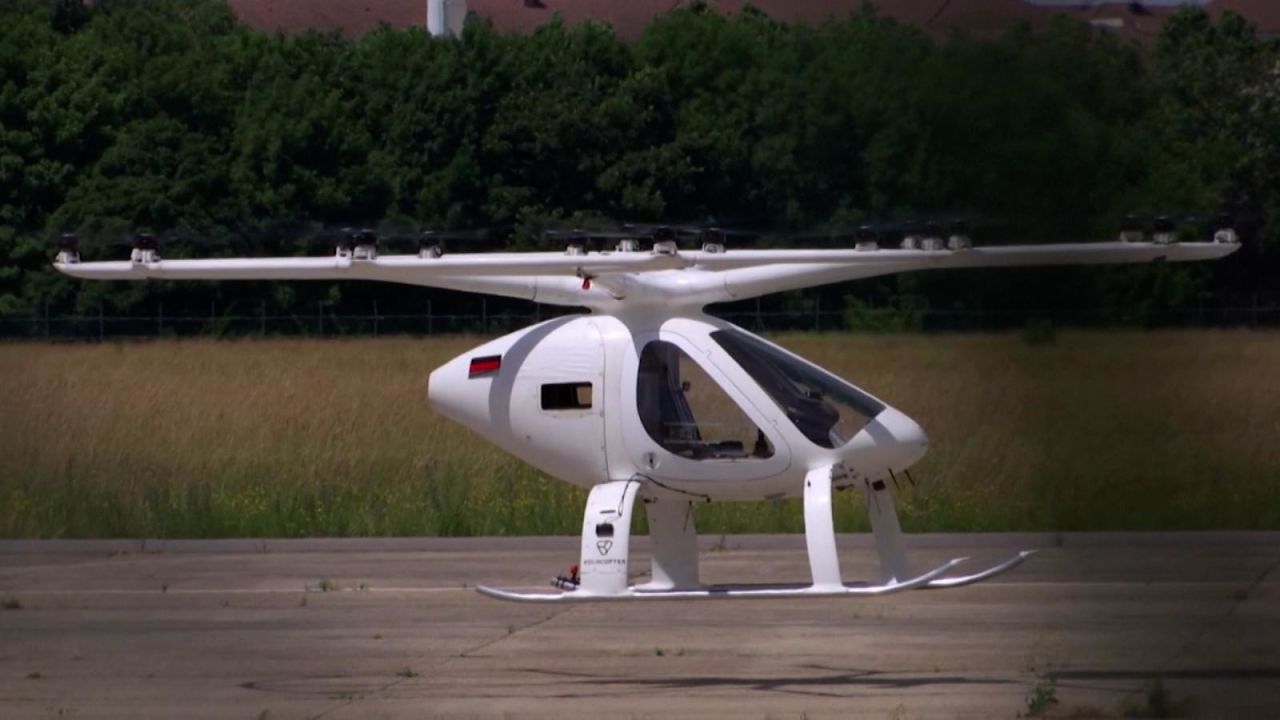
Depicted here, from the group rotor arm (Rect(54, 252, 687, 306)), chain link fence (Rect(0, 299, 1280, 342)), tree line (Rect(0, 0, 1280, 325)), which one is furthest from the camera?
rotor arm (Rect(54, 252, 687, 306))

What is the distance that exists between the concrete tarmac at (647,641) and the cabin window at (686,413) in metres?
1.16

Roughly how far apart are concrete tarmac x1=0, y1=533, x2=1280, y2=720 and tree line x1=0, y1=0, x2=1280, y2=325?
126 centimetres

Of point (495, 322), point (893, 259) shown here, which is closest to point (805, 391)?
point (893, 259)

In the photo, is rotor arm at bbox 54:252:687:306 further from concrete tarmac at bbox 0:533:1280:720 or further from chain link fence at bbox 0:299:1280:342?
concrete tarmac at bbox 0:533:1280:720

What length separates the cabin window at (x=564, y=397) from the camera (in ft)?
28.5

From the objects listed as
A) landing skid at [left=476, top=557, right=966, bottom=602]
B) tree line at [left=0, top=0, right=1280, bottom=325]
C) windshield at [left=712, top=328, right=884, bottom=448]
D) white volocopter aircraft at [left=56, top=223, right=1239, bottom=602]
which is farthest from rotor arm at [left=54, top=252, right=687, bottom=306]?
landing skid at [left=476, top=557, right=966, bottom=602]

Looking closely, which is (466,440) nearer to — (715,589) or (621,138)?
(621,138)

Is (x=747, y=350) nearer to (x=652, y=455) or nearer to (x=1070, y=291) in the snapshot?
(x=652, y=455)

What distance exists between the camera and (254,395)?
22234mm

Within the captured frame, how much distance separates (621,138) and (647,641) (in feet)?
16.6

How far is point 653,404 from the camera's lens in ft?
28.5

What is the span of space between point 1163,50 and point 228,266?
19.3ft

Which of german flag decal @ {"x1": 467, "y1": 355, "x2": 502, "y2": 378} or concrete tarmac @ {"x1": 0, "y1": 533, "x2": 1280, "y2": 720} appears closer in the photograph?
concrete tarmac @ {"x1": 0, "y1": 533, "x2": 1280, "y2": 720}

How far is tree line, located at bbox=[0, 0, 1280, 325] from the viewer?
2.93 metres
